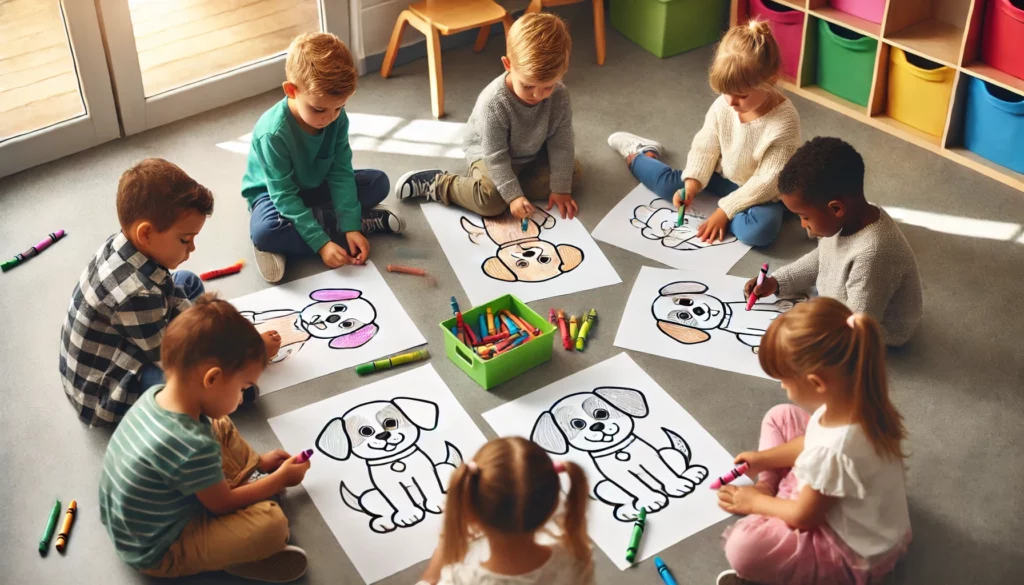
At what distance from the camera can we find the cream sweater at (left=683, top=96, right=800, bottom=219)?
106 inches

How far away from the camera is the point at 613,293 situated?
8.54 ft

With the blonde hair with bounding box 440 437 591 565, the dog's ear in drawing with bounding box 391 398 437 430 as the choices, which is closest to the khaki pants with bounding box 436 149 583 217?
the dog's ear in drawing with bounding box 391 398 437 430

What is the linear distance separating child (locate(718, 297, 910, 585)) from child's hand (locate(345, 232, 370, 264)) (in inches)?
47.7

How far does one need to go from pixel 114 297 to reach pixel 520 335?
0.89 metres

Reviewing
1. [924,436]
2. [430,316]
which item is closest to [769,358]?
[924,436]

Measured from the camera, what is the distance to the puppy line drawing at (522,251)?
267 centimetres

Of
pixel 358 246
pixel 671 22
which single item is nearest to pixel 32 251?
pixel 358 246

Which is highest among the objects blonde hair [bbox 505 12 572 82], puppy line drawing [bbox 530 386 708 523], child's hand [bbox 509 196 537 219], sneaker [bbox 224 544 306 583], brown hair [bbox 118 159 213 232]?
blonde hair [bbox 505 12 572 82]

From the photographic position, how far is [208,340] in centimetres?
172

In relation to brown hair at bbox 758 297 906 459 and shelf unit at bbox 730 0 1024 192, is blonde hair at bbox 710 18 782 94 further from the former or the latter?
brown hair at bbox 758 297 906 459

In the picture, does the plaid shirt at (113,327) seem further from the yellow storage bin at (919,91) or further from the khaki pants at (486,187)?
the yellow storage bin at (919,91)

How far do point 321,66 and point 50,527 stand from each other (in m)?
1.19

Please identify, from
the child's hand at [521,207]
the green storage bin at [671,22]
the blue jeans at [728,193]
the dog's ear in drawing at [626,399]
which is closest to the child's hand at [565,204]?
the child's hand at [521,207]

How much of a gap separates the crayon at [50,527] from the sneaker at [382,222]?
1106mm
